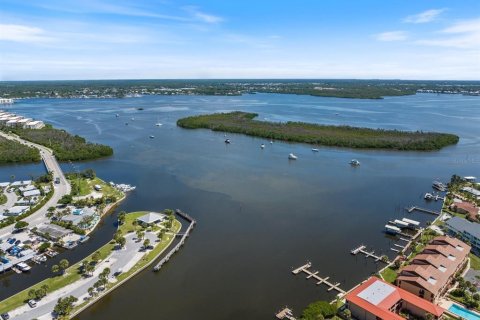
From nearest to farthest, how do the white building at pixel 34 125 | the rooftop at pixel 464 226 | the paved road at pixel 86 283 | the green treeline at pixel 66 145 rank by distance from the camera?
the paved road at pixel 86 283 → the rooftop at pixel 464 226 → the green treeline at pixel 66 145 → the white building at pixel 34 125

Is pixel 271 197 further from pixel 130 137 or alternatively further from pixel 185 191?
pixel 130 137

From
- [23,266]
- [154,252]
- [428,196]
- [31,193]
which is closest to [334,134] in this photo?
[428,196]

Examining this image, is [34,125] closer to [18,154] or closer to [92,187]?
[18,154]

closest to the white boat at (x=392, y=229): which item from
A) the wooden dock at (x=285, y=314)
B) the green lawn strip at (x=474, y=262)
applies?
the green lawn strip at (x=474, y=262)

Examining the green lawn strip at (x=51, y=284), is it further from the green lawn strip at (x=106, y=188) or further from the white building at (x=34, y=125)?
the white building at (x=34, y=125)

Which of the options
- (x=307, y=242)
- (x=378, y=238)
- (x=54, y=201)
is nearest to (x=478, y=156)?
(x=378, y=238)

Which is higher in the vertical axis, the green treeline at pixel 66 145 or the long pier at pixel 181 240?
the green treeline at pixel 66 145

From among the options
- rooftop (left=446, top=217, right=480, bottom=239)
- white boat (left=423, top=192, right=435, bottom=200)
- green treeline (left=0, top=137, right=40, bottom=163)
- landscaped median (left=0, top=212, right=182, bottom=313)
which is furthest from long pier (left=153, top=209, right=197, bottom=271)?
green treeline (left=0, top=137, right=40, bottom=163)
